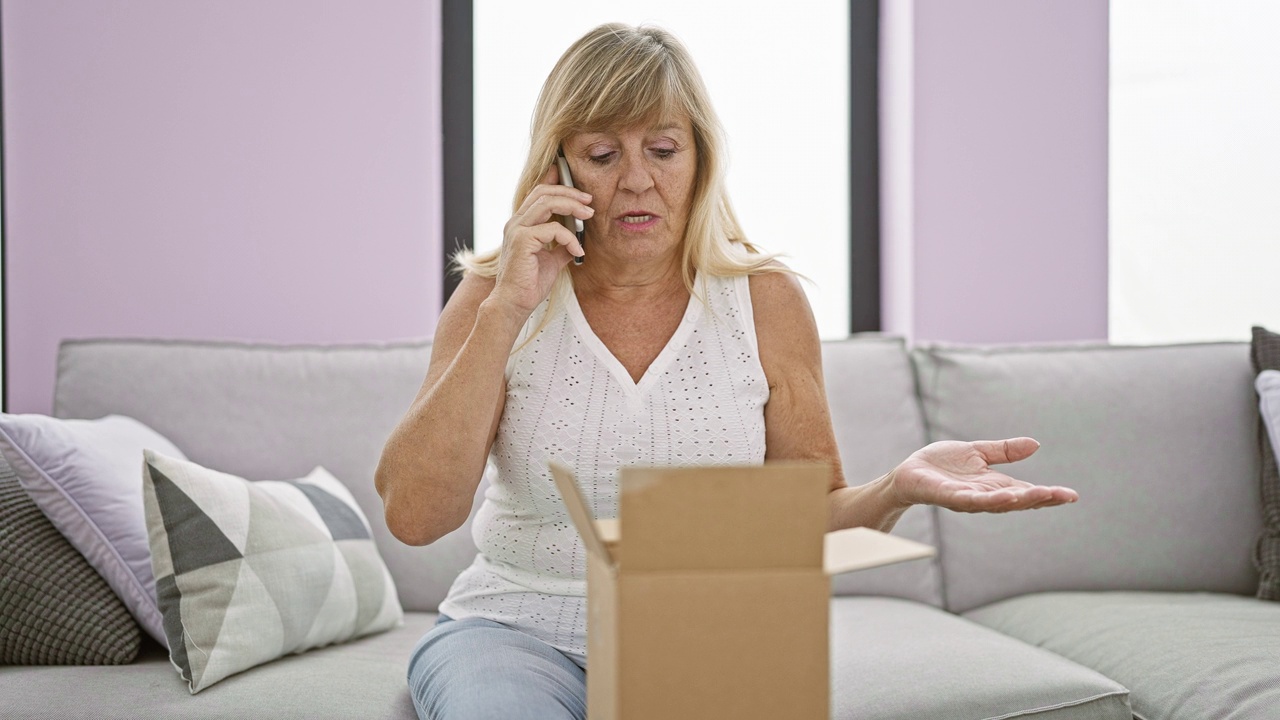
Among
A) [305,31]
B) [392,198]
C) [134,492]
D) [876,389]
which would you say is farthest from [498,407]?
[305,31]

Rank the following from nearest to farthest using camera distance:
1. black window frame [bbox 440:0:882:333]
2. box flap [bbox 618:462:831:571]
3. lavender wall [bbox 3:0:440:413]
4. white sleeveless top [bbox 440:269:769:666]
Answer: box flap [bbox 618:462:831:571] → white sleeveless top [bbox 440:269:769:666] → lavender wall [bbox 3:0:440:413] → black window frame [bbox 440:0:882:333]

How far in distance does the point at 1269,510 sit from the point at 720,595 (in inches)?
67.1

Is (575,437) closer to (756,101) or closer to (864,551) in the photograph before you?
(864,551)

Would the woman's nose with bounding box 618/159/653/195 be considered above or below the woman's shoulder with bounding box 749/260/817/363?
above

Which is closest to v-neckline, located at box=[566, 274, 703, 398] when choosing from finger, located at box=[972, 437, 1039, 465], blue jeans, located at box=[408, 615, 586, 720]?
blue jeans, located at box=[408, 615, 586, 720]

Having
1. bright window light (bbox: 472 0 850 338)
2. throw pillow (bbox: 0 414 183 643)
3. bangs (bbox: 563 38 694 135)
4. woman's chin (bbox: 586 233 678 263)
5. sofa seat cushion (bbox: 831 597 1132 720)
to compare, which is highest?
bright window light (bbox: 472 0 850 338)

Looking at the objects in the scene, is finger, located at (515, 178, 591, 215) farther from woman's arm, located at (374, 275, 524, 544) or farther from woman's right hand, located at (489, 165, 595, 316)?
woman's arm, located at (374, 275, 524, 544)

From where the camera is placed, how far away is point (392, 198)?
8.04 feet

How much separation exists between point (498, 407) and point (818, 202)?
168 centimetres

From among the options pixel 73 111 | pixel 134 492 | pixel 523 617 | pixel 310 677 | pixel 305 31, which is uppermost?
pixel 305 31

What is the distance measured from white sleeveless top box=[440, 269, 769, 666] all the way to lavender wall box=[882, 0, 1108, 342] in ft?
4.41

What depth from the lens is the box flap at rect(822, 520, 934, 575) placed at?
72 centimetres

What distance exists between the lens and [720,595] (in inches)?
27.3

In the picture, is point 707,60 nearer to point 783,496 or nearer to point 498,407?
point 498,407
